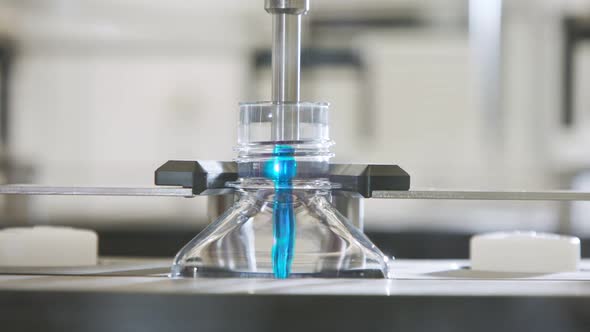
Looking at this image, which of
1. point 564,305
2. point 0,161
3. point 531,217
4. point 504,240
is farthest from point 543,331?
point 0,161

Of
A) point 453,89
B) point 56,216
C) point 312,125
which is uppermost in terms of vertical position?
point 453,89

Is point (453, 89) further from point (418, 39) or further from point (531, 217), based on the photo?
point (531, 217)

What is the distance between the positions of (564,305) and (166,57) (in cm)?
228

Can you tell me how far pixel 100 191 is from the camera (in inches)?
17.0

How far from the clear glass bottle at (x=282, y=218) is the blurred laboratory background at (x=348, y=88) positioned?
1931 mm

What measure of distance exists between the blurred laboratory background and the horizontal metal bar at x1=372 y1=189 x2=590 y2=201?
1.93 m

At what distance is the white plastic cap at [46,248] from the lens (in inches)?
17.0

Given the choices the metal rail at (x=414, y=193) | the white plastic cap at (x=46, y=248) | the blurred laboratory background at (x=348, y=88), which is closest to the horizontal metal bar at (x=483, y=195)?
the metal rail at (x=414, y=193)

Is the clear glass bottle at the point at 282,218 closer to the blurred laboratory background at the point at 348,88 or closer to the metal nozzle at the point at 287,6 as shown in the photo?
the metal nozzle at the point at 287,6

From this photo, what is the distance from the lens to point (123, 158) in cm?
252

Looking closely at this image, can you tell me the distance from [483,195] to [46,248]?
0.63 ft

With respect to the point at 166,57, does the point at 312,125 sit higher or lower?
lower

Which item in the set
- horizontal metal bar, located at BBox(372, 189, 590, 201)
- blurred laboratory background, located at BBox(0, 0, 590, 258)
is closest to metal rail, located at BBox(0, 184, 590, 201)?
horizontal metal bar, located at BBox(372, 189, 590, 201)

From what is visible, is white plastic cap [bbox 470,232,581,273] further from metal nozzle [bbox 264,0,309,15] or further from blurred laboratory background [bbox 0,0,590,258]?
blurred laboratory background [bbox 0,0,590,258]
